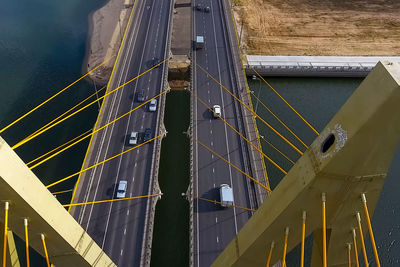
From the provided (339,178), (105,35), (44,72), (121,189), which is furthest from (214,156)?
(105,35)

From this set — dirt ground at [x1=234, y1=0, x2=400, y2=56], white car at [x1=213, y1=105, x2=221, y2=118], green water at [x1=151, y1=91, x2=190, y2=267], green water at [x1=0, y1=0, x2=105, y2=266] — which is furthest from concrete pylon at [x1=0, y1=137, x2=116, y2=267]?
dirt ground at [x1=234, y1=0, x2=400, y2=56]

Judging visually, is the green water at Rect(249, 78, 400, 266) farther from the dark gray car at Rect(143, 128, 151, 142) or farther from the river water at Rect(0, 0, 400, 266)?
the dark gray car at Rect(143, 128, 151, 142)

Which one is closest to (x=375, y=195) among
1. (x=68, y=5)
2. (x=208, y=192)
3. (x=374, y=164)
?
(x=374, y=164)

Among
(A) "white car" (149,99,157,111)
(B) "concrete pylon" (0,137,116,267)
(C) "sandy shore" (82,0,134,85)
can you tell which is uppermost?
(C) "sandy shore" (82,0,134,85)

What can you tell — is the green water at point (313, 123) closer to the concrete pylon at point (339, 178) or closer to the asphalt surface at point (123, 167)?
the asphalt surface at point (123, 167)

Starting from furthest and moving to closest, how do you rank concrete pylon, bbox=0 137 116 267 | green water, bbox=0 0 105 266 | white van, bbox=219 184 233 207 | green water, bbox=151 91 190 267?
green water, bbox=0 0 105 266 → green water, bbox=151 91 190 267 → white van, bbox=219 184 233 207 → concrete pylon, bbox=0 137 116 267

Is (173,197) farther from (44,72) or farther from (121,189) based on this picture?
(44,72)

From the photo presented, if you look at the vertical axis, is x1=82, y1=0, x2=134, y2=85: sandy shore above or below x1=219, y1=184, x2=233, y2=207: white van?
above
